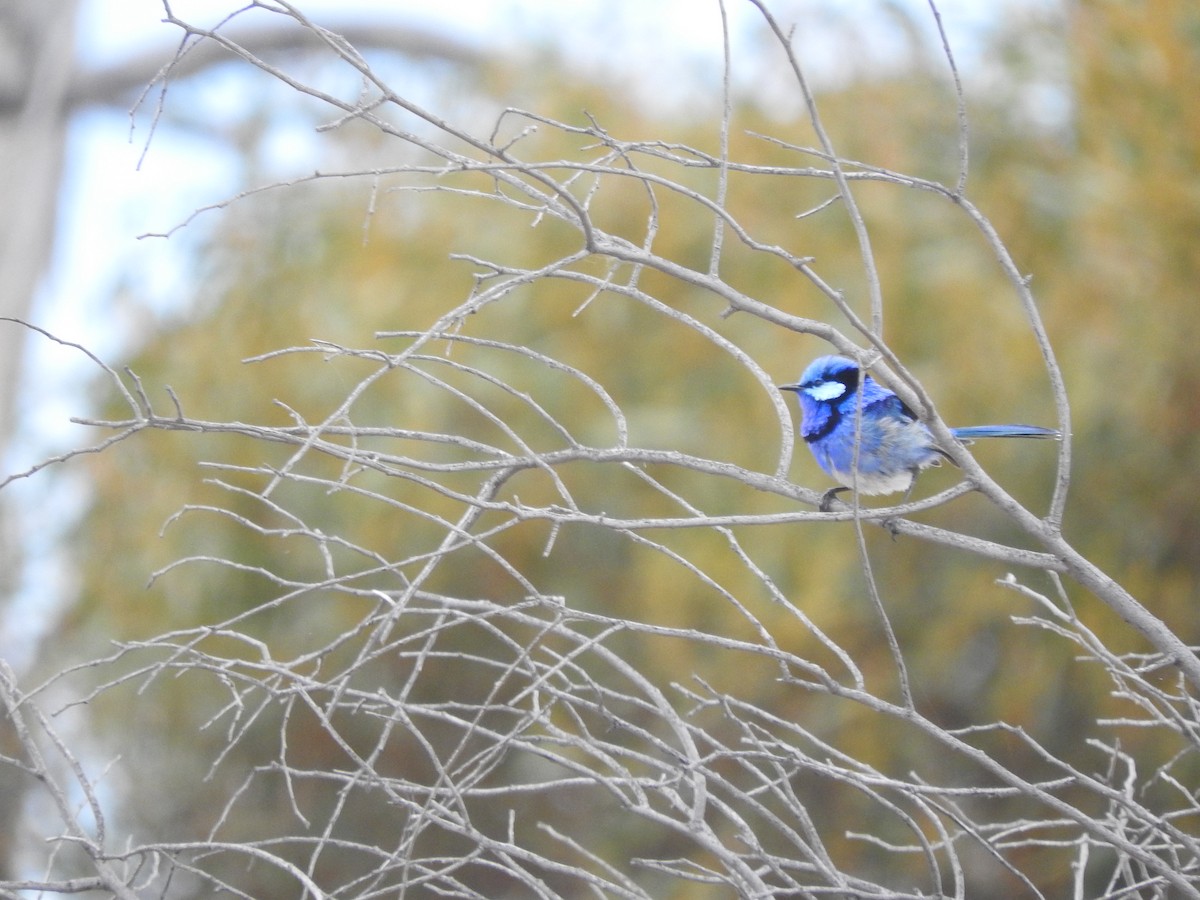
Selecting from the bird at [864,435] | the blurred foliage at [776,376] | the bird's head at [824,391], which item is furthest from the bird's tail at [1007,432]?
the blurred foliage at [776,376]

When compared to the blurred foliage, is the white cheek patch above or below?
above

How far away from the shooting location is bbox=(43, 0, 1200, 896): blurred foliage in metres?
5.22

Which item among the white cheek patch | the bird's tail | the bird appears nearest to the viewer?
the bird's tail

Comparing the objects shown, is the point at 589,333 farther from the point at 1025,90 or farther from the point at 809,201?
the point at 1025,90

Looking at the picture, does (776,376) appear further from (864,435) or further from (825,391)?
(864,435)

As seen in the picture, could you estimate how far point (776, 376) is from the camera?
5.46 metres

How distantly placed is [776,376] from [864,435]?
217cm

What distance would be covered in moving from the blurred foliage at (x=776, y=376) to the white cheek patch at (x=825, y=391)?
5.87 feet

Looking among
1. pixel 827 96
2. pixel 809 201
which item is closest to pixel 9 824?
pixel 809 201

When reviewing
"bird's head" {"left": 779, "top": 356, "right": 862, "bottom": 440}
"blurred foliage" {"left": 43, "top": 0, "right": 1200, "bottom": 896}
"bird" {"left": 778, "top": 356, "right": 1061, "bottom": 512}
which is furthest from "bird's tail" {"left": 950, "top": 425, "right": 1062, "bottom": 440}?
"blurred foliage" {"left": 43, "top": 0, "right": 1200, "bottom": 896}

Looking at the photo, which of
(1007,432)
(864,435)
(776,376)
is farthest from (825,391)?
(776,376)

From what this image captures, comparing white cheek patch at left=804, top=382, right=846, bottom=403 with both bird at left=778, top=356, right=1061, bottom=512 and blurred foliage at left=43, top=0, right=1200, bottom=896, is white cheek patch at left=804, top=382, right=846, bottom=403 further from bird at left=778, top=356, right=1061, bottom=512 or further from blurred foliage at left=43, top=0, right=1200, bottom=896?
blurred foliage at left=43, top=0, right=1200, bottom=896

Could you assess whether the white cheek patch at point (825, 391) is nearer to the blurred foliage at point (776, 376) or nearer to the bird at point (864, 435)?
the bird at point (864, 435)

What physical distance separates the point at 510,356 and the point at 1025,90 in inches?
104
